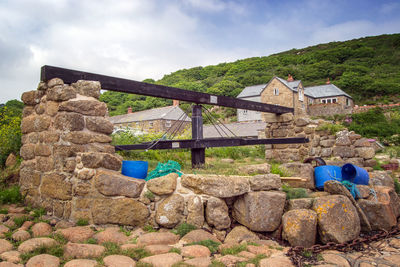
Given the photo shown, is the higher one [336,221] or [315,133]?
[315,133]

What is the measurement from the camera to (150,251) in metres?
2.97

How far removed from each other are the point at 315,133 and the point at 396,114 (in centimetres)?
2440

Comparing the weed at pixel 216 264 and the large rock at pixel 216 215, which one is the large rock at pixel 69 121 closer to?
the large rock at pixel 216 215

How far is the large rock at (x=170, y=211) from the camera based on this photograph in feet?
12.0

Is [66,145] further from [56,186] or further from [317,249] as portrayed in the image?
[317,249]

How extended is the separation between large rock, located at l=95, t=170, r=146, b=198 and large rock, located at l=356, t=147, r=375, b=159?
7048mm

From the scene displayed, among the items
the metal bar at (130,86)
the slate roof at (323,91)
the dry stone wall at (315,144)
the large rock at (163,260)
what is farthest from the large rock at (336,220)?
the slate roof at (323,91)

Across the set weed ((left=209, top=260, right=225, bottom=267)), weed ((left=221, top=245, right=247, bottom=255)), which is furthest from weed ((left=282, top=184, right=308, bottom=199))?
weed ((left=209, top=260, right=225, bottom=267))

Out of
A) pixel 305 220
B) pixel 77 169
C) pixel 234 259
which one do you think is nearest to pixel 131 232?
pixel 77 169

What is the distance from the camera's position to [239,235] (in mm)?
3734

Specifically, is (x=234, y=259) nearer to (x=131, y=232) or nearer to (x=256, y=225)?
(x=256, y=225)

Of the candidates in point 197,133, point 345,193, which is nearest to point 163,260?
point 345,193

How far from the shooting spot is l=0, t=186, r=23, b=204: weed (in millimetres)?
4102

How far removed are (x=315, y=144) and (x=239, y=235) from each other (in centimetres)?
599
